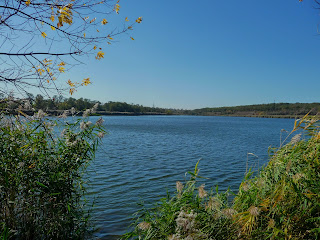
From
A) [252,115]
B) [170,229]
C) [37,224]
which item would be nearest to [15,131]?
[37,224]

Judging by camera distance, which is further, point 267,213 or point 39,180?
point 39,180

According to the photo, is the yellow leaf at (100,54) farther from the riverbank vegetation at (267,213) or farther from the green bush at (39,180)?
the riverbank vegetation at (267,213)

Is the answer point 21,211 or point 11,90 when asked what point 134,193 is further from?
point 11,90

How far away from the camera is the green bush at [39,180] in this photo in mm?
4512

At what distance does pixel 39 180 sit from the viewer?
488 cm

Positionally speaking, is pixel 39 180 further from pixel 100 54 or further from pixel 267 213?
pixel 267 213

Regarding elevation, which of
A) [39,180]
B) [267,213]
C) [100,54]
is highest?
[100,54]

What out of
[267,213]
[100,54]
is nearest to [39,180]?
[100,54]

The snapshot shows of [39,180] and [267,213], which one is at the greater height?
[39,180]

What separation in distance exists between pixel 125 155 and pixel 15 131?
1128cm

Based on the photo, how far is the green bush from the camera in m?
4.51

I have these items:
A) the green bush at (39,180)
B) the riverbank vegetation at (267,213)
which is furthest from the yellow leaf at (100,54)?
the riverbank vegetation at (267,213)

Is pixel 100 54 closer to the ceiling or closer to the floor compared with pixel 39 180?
closer to the ceiling

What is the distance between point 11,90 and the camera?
408 cm
